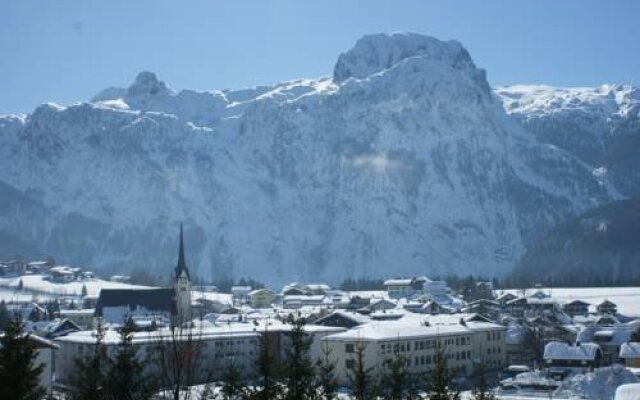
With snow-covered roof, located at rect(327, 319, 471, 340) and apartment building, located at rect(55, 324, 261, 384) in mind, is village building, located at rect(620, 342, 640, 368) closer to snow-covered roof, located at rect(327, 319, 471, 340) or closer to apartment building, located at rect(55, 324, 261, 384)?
snow-covered roof, located at rect(327, 319, 471, 340)

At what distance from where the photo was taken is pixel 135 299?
93.1 metres

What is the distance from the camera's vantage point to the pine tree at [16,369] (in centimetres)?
1841

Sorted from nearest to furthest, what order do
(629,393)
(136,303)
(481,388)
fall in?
(481,388), (629,393), (136,303)

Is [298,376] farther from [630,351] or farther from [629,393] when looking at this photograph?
[630,351]

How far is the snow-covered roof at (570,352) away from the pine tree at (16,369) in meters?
44.6

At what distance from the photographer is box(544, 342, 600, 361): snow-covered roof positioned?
56.5 metres

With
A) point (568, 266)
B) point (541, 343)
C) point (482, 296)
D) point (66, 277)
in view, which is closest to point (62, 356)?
point (541, 343)

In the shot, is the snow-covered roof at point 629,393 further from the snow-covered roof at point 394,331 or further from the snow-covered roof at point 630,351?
the snow-covered roof at point 630,351

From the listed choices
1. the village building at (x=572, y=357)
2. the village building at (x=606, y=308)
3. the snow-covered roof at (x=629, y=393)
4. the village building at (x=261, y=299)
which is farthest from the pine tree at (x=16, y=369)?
the village building at (x=261, y=299)

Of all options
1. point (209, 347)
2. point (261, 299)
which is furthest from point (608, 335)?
point (261, 299)

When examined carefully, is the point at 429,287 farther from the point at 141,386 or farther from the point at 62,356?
the point at 141,386

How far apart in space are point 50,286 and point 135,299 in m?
57.9

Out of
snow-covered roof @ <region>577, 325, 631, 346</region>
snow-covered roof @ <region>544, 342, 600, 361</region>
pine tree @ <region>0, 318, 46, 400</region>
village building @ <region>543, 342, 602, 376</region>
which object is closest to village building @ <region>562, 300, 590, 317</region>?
snow-covered roof @ <region>577, 325, 631, 346</region>

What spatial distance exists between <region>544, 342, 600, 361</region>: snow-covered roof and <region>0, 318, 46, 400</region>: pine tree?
44.6m
